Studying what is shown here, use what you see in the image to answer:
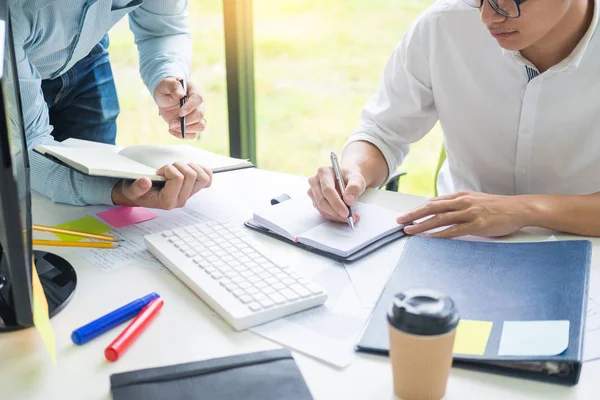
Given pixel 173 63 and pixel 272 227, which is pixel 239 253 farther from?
pixel 173 63

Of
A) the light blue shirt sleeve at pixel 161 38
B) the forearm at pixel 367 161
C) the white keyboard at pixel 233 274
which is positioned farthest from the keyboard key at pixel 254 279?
the light blue shirt sleeve at pixel 161 38

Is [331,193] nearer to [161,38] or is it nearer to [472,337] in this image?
[472,337]

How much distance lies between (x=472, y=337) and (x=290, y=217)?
0.50m

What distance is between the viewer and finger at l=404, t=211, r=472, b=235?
Result: 1.19 m

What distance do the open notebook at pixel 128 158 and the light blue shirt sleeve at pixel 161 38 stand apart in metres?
0.31

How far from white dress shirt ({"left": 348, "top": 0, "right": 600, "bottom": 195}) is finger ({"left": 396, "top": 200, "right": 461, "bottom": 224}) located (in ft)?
1.18

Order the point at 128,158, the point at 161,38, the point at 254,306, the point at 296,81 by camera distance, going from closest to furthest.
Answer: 1. the point at 254,306
2. the point at 128,158
3. the point at 161,38
4. the point at 296,81

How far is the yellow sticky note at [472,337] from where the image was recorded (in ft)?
2.70

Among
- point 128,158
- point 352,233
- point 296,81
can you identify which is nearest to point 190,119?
point 128,158

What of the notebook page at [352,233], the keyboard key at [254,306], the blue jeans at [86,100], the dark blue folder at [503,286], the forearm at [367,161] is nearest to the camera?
the dark blue folder at [503,286]

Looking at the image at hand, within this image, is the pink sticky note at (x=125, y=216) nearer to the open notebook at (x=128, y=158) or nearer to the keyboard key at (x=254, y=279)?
the open notebook at (x=128, y=158)

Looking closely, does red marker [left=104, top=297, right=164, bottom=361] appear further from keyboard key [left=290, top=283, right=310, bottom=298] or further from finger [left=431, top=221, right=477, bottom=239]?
finger [left=431, top=221, right=477, bottom=239]

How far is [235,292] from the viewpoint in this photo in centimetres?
97

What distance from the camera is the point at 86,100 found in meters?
1.91
